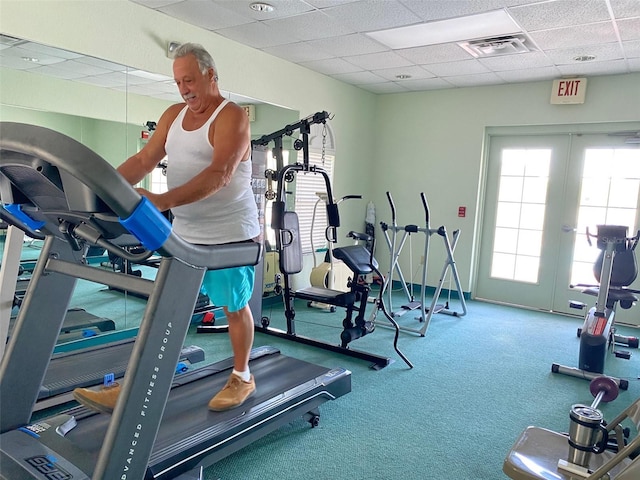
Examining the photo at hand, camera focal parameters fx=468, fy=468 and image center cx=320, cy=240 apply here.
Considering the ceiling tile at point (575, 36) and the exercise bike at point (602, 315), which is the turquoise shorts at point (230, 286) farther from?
the ceiling tile at point (575, 36)

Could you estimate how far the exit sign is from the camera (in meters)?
5.00

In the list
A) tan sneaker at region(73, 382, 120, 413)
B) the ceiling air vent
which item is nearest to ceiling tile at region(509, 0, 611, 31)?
the ceiling air vent

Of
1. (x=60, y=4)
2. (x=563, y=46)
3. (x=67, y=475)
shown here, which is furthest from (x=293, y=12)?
(x=67, y=475)

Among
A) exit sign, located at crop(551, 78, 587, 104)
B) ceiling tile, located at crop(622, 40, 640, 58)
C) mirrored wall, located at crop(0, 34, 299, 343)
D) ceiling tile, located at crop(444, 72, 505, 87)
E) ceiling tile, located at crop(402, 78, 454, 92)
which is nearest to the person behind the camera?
mirrored wall, located at crop(0, 34, 299, 343)

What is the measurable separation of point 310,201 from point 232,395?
352 centimetres

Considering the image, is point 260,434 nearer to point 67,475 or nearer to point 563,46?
point 67,475

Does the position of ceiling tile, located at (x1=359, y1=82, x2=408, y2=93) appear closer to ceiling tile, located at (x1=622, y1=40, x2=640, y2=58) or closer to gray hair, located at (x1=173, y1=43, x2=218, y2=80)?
ceiling tile, located at (x1=622, y1=40, x2=640, y2=58)

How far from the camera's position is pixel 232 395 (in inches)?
89.6

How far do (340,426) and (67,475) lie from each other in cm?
142

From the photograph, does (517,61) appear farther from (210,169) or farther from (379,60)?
(210,169)

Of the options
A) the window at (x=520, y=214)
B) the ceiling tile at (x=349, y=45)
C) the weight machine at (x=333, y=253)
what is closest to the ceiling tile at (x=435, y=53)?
the ceiling tile at (x=349, y=45)

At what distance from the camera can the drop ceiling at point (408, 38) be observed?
3256 millimetres

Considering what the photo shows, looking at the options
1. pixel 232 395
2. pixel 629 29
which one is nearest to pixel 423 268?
pixel 629 29

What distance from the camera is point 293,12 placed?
3.52 m
